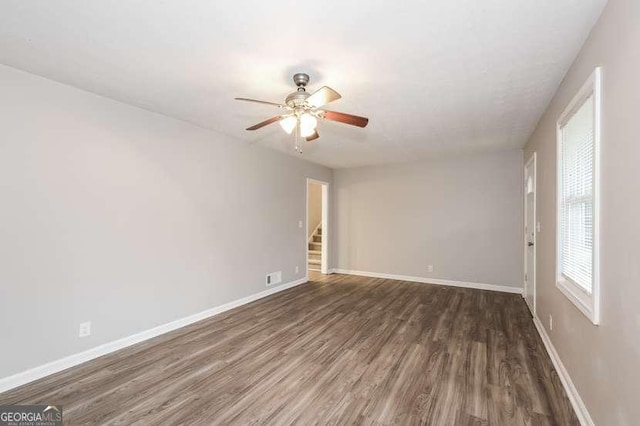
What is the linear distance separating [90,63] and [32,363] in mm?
2452

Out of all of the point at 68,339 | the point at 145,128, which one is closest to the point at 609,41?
the point at 145,128

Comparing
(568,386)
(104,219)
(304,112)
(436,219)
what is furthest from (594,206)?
(436,219)

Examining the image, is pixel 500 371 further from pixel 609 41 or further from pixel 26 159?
pixel 26 159

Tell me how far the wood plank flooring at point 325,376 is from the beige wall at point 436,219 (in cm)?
158

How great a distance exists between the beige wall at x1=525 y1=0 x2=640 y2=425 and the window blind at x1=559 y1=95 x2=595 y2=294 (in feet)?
0.71

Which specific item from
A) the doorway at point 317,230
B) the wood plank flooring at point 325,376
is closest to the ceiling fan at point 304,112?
the wood plank flooring at point 325,376

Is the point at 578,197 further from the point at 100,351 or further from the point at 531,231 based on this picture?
the point at 100,351

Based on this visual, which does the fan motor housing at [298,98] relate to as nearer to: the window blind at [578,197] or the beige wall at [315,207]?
the window blind at [578,197]

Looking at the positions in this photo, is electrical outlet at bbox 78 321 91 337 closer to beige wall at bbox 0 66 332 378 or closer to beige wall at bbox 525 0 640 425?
beige wall at bbox 0 66 332 378

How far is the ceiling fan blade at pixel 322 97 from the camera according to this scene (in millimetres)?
2082

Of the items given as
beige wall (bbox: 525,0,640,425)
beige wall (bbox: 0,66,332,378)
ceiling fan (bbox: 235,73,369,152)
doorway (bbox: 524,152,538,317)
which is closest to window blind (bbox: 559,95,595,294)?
beige wall (bbox: 525,0,640,425)

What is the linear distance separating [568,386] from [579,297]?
0.74 metres

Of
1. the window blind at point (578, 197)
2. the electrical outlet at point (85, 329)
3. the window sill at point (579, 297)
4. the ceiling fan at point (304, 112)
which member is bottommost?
the electrical outlet at point (85, 329)

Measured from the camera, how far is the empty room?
1.68m
